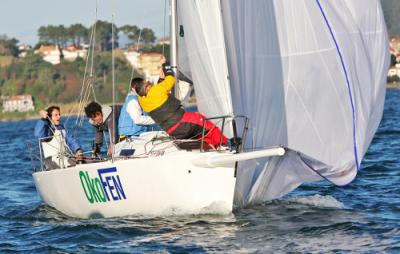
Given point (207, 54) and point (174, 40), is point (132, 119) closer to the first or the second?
point (174, 40)

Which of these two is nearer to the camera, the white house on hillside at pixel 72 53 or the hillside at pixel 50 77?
the hillside at pixel 50 77

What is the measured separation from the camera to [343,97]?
9.38 metres

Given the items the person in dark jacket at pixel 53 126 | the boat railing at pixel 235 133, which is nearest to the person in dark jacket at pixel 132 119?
the person in dark jacket at pixel 53 126

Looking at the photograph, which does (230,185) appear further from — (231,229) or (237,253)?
(237,253)

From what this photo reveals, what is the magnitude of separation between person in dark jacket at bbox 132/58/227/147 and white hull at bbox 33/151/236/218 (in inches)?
15.3

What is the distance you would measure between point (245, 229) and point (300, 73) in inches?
66.1

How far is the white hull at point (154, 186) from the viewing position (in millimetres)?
8953

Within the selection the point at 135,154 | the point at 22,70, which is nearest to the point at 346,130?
the point at 135,154

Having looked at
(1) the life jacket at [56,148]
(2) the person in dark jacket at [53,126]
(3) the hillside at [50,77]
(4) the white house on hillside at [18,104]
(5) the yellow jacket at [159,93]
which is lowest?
(4) the white house on hillside at [18,104]

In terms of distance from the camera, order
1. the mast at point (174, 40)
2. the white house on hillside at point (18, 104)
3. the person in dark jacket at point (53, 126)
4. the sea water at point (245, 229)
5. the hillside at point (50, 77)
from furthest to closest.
→ the hillside at point (50, 77)
the white house on hillside at point (18, 104)
the person in dark jacket at point (53, 126)
the mast at point (174, 40)
the sea water at point (245, 229)

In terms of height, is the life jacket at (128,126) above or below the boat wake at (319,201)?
above

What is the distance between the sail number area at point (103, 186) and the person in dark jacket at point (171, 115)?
662mm

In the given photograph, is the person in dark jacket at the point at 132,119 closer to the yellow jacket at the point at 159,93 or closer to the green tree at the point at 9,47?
the yellow jacket at the point at 159,93

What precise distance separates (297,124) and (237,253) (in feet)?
6.28
